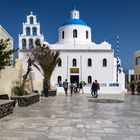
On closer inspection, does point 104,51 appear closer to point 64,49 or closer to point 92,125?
point 64,49

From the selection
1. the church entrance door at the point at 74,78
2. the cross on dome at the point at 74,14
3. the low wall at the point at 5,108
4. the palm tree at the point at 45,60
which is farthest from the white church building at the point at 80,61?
the low wall at the point at 5,108

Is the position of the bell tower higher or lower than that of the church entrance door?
higher

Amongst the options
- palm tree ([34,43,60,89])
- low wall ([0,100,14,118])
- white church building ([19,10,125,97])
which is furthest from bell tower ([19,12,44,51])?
low wall ([0,100,14,118])

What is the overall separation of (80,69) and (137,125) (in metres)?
41.0

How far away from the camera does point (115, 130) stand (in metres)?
10.3

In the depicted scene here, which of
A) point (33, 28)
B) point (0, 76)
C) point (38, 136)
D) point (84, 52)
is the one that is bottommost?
point (38, 136)

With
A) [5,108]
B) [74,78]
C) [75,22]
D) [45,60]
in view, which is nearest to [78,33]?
[75,22]

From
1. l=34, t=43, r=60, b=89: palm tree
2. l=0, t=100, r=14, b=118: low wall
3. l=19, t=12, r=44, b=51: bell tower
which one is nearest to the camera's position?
l=0, t=100, r=14, b=118: low wall

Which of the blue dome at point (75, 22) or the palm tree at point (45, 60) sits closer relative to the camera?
the palm tree at point (45, 60)

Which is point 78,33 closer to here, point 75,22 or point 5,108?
point 75,22

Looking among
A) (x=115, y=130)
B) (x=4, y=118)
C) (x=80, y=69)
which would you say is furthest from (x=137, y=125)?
(x=80, y=69)

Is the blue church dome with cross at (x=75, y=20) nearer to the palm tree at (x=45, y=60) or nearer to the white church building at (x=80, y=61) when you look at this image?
the white church building at (x=80, y=61)

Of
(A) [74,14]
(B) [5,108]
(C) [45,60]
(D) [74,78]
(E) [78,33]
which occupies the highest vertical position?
(A) [74,14]

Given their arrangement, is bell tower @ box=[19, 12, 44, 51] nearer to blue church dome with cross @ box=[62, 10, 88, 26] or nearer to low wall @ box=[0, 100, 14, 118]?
blue church dome with cross @ box=[62, 10, 88, 26]
